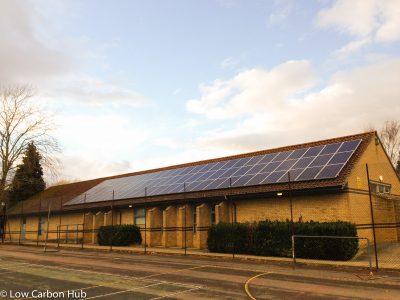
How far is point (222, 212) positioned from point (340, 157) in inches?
343

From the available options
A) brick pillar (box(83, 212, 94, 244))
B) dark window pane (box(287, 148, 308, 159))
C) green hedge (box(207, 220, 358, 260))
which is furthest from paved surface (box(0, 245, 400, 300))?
brick pillar (box(83, 212, 94, 244))

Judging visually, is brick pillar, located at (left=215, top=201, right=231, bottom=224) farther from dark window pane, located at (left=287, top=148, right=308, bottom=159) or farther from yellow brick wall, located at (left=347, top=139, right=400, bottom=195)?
yellow brick wall, located at (left=347, top=139, right=400, bottom=195)

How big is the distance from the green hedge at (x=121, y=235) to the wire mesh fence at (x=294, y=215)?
553 millimetres

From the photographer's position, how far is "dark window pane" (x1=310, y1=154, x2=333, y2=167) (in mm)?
23045

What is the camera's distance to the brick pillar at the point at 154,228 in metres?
29.4

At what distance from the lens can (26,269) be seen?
55.2 ft

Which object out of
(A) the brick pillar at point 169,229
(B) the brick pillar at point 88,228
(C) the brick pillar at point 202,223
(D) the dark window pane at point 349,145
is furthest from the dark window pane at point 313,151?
(B) the brick pillar at point 88,228

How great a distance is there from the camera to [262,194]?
77.7 ft

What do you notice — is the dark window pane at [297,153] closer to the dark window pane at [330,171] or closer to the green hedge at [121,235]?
the dark window pane at [330,171]

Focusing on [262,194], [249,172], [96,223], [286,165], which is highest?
[286,165]

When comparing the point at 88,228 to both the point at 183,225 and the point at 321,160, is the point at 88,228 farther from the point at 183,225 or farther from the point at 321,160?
the point at 321,160

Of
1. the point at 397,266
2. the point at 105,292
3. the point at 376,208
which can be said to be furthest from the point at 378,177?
the point at 105,292

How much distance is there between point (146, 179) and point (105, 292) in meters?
27.7

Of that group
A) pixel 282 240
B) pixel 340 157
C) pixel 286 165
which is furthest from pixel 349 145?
pixel 282 240
